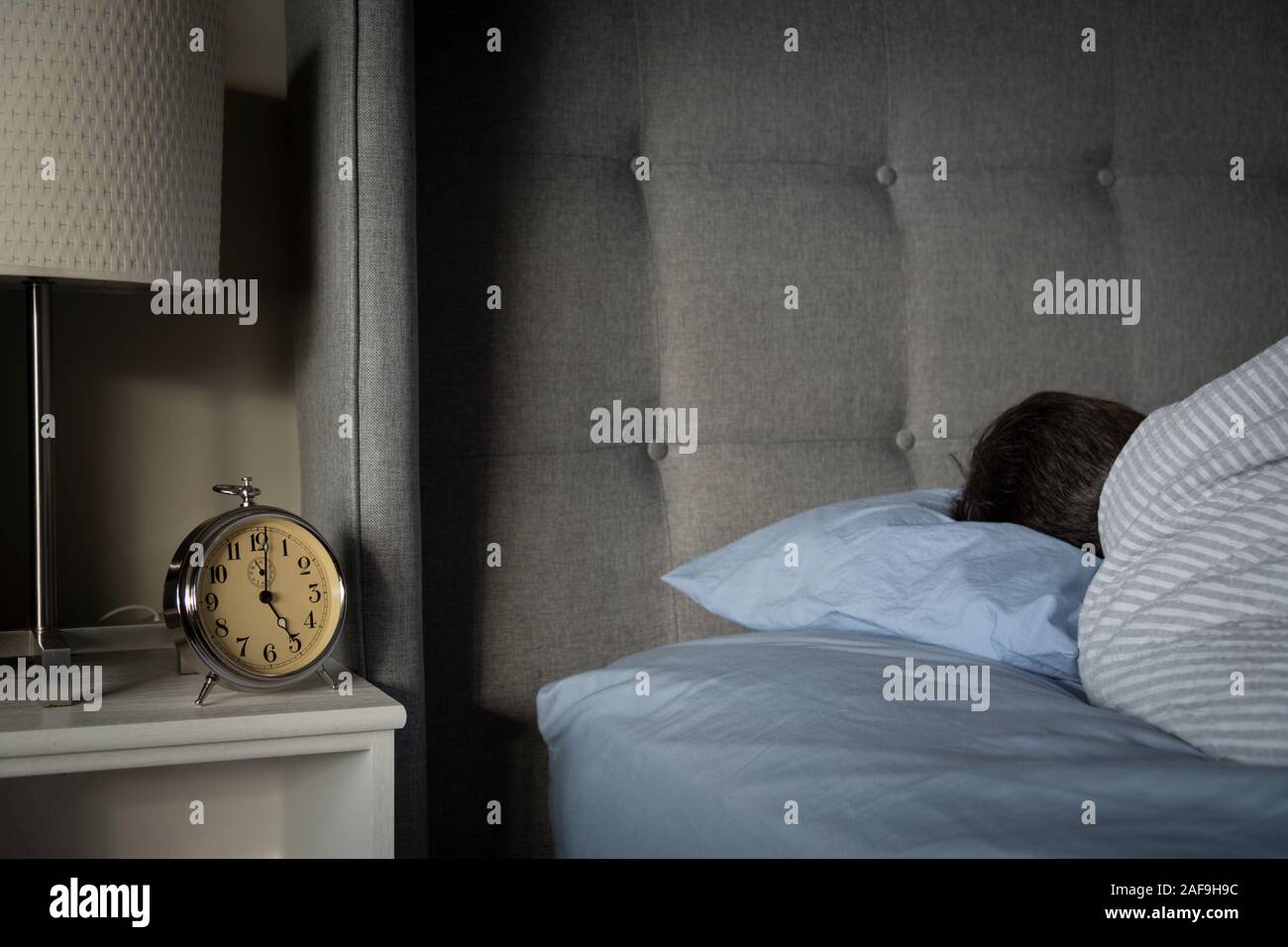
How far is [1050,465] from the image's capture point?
1.22 m

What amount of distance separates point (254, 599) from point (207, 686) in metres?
0.10

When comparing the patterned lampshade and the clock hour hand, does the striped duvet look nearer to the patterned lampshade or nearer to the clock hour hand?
the clock hour hand

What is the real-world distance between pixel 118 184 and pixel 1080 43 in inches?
54.8

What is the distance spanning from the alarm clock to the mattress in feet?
1.01

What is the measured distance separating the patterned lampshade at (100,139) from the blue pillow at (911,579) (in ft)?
2.28

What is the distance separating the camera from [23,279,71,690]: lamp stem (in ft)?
3.64

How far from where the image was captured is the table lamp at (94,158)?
98cm

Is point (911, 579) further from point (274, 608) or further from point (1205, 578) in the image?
point (274, 608)

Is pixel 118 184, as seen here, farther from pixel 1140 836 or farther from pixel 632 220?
pixel 1140 836

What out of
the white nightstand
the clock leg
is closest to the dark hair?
the white nightstand

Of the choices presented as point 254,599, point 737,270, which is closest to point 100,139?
point 254,599

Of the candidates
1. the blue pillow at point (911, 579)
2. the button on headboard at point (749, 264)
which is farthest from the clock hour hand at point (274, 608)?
the blue pillow at point (911, 579)

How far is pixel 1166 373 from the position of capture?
1.70 m

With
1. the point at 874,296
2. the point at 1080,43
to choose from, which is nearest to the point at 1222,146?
the point at 1080,43
